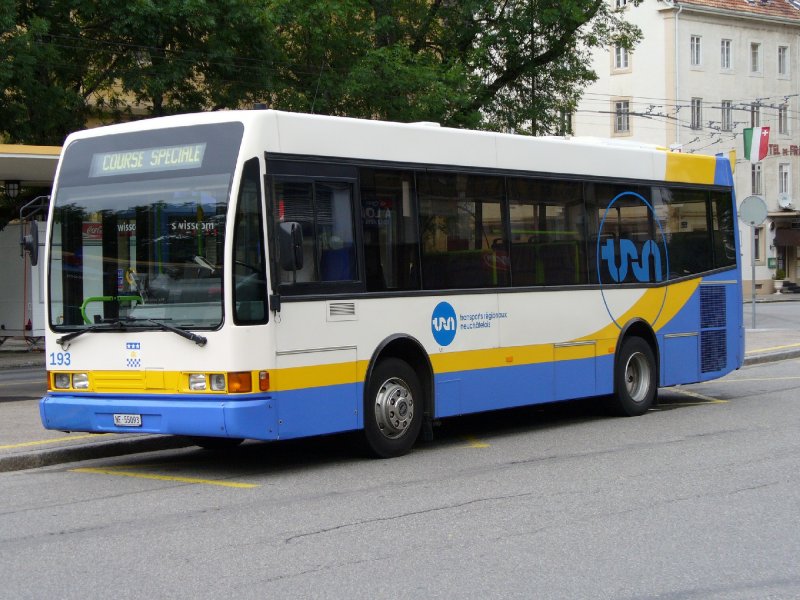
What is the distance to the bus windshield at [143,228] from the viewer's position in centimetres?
1012

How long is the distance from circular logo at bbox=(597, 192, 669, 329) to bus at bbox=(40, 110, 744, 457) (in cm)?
52

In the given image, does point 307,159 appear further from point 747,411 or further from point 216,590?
point 747,411

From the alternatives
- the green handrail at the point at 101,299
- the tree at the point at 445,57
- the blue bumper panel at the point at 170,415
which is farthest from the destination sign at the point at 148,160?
the tree at the point at 445,57

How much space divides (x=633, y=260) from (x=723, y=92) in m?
51.3

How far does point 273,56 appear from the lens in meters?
30.4

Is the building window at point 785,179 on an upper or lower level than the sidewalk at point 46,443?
upper

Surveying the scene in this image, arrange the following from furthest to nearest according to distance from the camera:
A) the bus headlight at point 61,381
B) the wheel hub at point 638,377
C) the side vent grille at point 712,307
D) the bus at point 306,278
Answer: the side vent grille at point 712,307
the wheel hub at point 638,377
the bus headlight at point 61,381
the bus at point 306,278

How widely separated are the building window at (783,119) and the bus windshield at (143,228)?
59884 millimetres

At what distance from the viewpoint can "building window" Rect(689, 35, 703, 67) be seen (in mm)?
62125

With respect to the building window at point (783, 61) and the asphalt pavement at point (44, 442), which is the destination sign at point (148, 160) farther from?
the building window at point (783, 61)

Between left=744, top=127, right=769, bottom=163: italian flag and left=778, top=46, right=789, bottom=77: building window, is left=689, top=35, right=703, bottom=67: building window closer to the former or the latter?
left=778, top=46, right=789, bottom=77: building window

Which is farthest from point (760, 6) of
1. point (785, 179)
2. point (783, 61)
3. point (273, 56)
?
point (273, 56)

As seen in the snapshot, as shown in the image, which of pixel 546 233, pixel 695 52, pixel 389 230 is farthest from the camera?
A: pixel 695 52

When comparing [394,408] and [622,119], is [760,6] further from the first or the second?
[394,408]
